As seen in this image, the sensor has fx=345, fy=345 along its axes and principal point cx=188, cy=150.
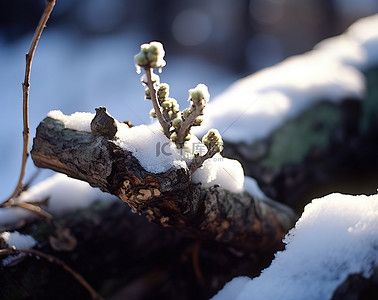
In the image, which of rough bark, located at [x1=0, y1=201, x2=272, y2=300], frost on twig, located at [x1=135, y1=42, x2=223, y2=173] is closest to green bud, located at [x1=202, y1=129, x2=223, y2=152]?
frost on twig, located at [x1=135, y1=42, x2=223, y2=173]

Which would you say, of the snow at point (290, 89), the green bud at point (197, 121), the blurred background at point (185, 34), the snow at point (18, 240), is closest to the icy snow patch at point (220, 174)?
the green bud at point (197, 121)

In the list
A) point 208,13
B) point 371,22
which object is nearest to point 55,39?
point 208,13

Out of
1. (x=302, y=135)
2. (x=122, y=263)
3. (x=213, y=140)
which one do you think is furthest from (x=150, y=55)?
(x=302, y=135)

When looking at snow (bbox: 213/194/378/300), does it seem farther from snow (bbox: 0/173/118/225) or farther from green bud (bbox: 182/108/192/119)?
snow (bbox: 0/173/118/225)

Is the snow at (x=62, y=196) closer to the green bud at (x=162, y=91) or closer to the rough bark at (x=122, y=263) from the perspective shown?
the rough bark at (x=122, y=263)

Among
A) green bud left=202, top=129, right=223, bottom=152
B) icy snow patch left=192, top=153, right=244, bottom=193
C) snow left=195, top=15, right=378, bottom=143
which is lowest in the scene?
snow left=195, top=15, right=378, bottom=143

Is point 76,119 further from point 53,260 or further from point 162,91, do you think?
point 53,260

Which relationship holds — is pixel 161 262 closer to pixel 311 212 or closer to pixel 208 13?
pixel 311 212
